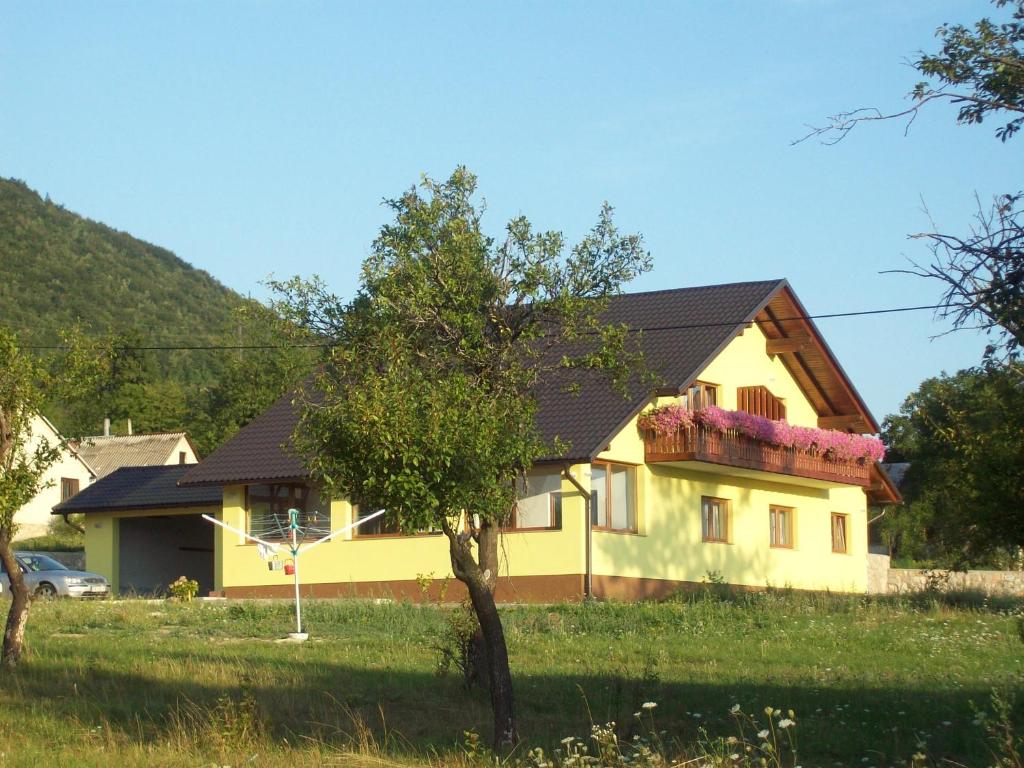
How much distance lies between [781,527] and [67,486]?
1658 inches

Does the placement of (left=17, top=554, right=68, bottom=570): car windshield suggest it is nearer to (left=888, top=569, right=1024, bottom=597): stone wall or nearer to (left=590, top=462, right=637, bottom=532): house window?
(left=590, top=462, right=637, bottom=532): house window

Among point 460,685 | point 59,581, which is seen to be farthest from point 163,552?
point 460,685

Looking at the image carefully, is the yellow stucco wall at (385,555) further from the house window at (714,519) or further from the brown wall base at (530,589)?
the house window at (714,519)

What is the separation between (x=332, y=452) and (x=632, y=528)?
778 inches

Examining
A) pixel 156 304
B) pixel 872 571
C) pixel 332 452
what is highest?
pixel 156 304

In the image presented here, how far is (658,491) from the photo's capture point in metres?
33.6

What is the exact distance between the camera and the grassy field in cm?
1330

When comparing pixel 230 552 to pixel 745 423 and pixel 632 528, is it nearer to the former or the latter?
pixel 632 528

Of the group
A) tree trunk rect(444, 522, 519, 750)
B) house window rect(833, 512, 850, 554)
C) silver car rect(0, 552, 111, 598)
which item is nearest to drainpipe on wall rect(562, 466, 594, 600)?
house window rect(833, 512, 850, 554)

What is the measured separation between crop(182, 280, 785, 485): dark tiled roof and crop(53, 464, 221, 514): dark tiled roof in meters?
2.27

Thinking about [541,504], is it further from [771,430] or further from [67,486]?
[67,486]

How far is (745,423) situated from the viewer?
34.1 m

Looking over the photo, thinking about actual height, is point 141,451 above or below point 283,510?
above

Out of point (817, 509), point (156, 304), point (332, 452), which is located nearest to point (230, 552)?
point (817, 509)
